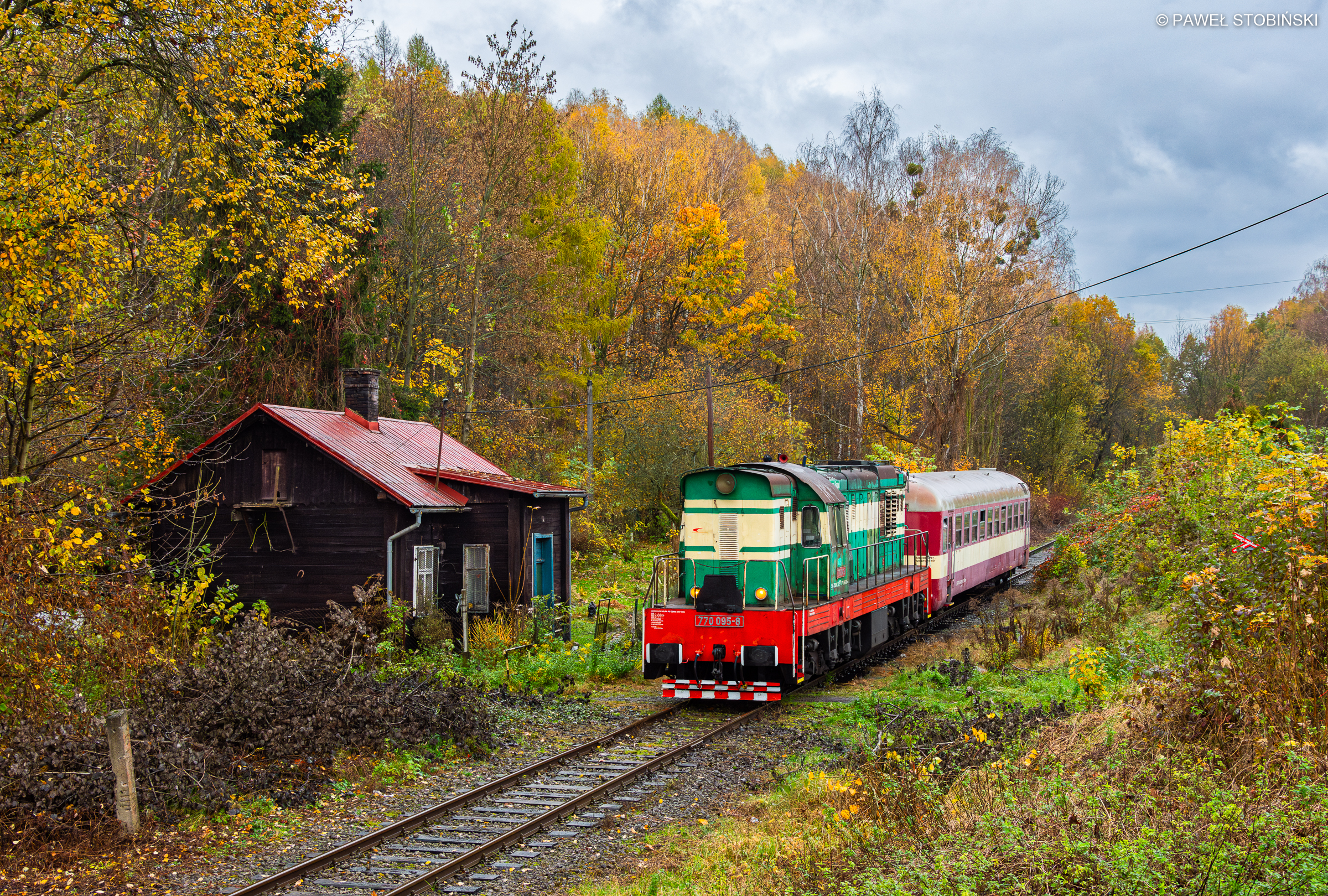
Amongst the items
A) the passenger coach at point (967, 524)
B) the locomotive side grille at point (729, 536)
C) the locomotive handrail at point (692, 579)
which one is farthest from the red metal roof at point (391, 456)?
the passenger coach at point (967, 524)

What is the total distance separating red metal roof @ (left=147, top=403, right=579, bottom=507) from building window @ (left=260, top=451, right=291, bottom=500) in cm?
76

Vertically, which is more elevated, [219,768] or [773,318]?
[773,318]

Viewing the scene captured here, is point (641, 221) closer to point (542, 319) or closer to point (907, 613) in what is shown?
point (542, 319)

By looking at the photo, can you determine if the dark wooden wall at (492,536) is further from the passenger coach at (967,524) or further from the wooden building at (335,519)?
the passenger coach at (967,524)

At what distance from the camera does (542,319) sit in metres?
33.0

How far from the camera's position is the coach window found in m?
14.5

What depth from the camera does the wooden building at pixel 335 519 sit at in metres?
17.1

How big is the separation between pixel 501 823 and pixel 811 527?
727cm

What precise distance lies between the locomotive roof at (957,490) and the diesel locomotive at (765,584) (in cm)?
255

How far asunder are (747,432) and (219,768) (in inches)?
1011

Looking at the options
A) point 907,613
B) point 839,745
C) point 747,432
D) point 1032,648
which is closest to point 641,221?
point 747,432

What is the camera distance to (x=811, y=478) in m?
14.5

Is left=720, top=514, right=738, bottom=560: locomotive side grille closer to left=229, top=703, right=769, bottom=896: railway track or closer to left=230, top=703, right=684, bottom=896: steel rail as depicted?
left=229, top=703, right=769, bottom=896: railway track

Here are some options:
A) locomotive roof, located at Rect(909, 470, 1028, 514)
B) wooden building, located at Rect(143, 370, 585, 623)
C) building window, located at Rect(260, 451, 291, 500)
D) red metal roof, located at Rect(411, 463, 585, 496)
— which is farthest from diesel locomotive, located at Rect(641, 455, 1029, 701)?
building window, located at Rect(260, 451, 291, 500)
